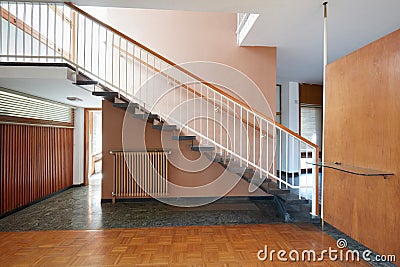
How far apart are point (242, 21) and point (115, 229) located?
385cm

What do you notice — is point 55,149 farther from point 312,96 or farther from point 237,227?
point 312,96

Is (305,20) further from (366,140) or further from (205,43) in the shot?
(205,43)

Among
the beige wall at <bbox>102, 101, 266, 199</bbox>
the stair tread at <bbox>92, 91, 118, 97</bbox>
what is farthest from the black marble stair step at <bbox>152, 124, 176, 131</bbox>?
the stair tread at <bbox>92, 91, 118, 97</bbox>

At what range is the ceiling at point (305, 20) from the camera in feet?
10.2

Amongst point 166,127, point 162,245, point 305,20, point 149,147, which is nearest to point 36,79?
point 166,127

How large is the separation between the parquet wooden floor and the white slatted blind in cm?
189

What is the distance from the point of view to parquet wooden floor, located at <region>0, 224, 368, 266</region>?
2.57 m

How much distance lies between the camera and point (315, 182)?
11.7 feet

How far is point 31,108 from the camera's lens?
15.2 ft

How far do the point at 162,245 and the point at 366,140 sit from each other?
2404 millimetres

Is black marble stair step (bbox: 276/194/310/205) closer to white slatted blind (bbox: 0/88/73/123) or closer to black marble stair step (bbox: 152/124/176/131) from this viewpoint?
black marble stair step (bbox: 152/124/176/131)

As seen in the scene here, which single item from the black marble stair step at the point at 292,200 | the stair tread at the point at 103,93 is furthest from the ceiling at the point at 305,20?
the black marble stair step at the point at 292,200

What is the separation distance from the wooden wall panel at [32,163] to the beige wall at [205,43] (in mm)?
2570

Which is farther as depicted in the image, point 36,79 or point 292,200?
point 292,200
